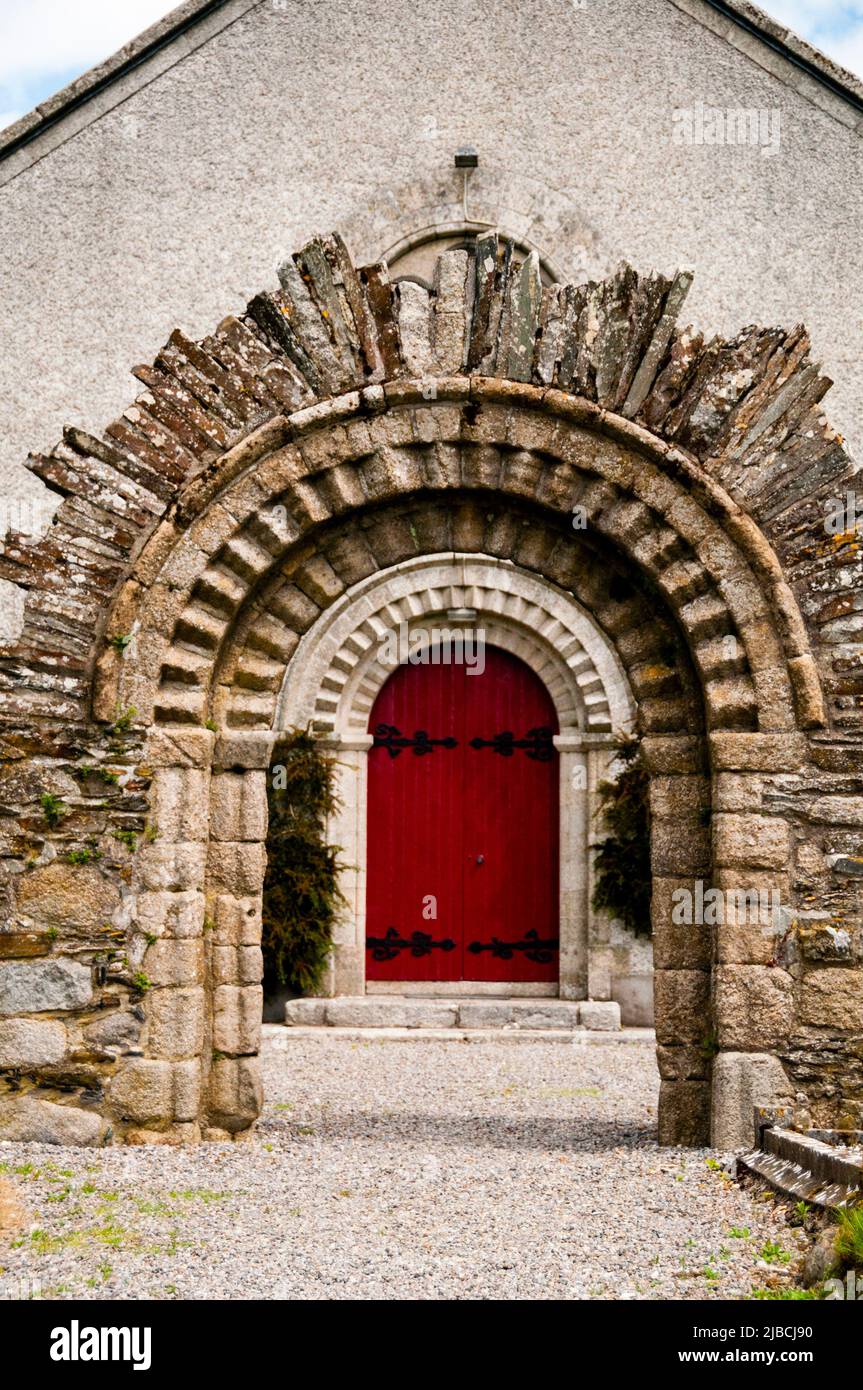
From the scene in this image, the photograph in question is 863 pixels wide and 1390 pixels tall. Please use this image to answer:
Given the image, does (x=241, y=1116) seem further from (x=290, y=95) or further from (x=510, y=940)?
(x=290, y=95)

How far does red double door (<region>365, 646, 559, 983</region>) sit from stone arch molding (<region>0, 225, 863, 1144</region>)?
4.61 meters

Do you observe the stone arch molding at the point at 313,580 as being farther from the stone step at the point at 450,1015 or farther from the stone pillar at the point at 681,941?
the stone step at the point at 450,1015

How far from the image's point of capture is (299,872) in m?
9.63

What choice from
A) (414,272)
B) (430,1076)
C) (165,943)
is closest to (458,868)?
(430,1076)

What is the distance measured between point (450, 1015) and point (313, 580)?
183 inches

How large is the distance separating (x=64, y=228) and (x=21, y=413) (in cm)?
133

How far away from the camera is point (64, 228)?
952 cm

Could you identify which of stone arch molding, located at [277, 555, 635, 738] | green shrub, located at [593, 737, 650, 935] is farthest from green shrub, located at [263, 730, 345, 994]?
green shrub, located at [593, 737, 650, 935]

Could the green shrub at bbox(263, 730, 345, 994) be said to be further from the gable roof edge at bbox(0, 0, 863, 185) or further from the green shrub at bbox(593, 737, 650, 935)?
the gable roof edge at bbox(0, 0, 863, 185)

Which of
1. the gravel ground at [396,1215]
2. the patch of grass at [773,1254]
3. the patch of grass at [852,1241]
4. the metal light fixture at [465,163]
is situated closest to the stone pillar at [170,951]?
the gravel ground at [396,1215]

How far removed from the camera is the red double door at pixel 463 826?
33.4 ft

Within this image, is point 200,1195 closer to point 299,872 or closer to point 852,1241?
point 852,1241

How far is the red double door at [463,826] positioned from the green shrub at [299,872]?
1.79 ft

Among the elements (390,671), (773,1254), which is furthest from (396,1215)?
(390,671)
